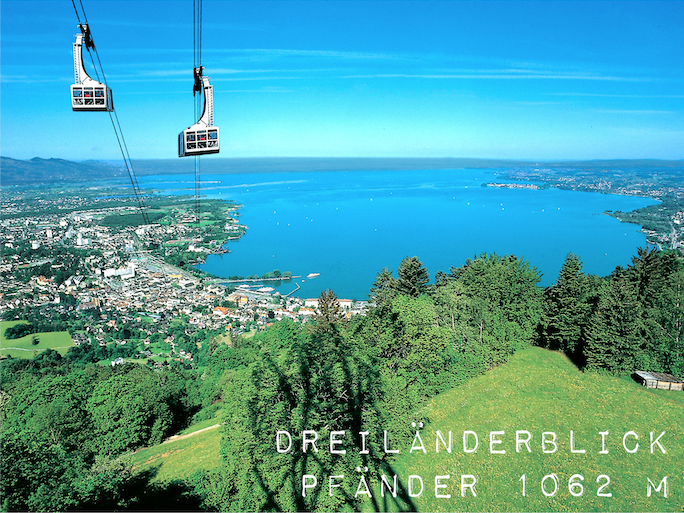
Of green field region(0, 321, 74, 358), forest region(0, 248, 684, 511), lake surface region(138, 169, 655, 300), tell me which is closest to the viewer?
forest region(0, 248, 684, 511)

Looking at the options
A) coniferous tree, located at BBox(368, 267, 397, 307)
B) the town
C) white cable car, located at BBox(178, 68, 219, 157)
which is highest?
white cable car, located at BBox(178, 68, 219, 157)

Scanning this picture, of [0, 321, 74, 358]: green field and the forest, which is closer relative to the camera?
the forest

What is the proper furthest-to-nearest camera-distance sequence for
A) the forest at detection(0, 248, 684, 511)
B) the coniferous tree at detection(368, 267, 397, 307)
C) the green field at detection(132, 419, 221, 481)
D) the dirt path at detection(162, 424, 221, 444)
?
1. the coniferous tree at detection(368, 267, 397, 307)
2. the dirt path at detection(162, 424, 221, 444)
3. the green field at detection(132, 419, 221, 481)
4. the forest at detection(0, 248, 684, 511)

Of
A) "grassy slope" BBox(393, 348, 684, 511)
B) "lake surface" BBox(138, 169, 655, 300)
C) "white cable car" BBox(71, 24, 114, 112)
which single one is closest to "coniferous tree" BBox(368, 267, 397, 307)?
"grassy slope" BBox(393, 348, 684, 511)

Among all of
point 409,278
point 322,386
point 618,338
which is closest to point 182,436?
point 322,386

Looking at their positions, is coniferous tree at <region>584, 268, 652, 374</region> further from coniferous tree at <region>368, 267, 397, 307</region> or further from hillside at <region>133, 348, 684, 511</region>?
coniferous tree at <region>368, 267, 397, 307</region>

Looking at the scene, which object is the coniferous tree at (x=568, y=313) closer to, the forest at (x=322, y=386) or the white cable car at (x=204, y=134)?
the forest at (x=322, y=386)

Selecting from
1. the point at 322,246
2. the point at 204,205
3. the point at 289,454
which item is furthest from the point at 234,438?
the point at 204,205
